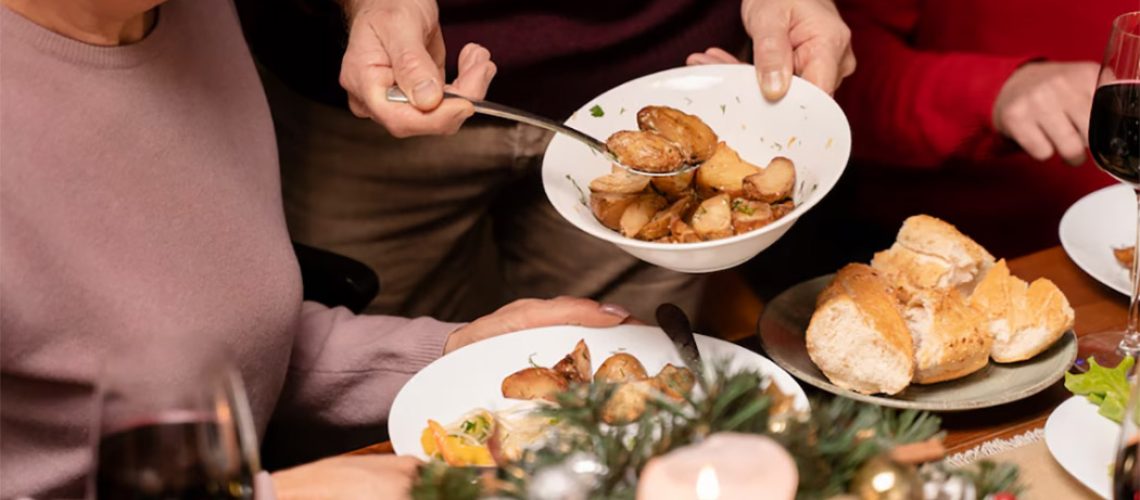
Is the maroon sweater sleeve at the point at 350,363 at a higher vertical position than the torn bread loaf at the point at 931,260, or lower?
lower

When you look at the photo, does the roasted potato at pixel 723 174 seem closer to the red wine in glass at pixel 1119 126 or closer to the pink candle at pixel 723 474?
the red wine in glass at pixel 1119 126

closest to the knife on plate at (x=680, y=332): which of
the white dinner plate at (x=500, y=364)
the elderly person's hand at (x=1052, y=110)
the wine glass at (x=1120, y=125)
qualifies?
the white dinner plate at (x=500, y=364)

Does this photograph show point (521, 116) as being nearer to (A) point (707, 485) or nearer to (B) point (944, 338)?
(B) point (944, 338)

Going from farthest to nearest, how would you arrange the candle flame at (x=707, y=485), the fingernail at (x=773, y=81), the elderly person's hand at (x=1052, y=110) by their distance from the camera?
the elderly person's hand at (x=1052, y=110)
the fingernail at (x=773, y=81)
the candle flame at (x=707, y=485)

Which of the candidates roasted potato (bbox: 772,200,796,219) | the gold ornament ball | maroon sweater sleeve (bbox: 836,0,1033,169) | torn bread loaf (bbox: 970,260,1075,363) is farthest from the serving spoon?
maroon sweater sleeve (bbox: 836,0,1033,169)

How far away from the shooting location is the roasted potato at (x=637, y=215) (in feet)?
4.35

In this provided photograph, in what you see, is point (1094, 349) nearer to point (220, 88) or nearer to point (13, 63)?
point (220, 88)

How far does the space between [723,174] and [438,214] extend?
84 cm

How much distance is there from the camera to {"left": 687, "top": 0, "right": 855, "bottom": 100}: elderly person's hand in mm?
1521

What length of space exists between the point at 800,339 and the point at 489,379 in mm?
342

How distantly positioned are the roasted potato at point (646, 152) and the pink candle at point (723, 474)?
70 cm

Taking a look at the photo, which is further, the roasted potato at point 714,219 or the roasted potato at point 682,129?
the roasted potato at point 682,129

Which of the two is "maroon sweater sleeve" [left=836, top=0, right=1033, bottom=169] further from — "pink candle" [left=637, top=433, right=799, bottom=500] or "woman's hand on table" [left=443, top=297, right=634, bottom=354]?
"pink candle" [left=637, top=433, right=799, bottom=500]

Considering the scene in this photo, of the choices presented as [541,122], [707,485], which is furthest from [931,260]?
[707,485]
